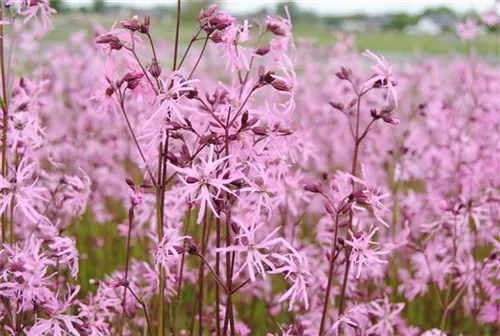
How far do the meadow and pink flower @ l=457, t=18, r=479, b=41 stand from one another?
23mm

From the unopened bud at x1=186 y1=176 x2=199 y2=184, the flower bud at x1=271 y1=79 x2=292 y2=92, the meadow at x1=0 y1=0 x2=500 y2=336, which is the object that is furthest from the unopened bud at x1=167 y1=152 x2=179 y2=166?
the flower bud at x1=271 y1=79 x2=292 y2=92

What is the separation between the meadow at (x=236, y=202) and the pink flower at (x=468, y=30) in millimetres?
23

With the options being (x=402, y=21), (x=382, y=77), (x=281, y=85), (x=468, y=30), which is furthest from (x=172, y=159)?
(x=402, y=21)

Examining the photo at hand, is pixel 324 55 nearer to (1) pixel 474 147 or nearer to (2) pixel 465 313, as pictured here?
(1) pixel 474 147

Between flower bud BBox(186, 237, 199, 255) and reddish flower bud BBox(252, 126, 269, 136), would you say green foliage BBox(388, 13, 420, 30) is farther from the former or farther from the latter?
flower bud BBox(186, 237, 199, 255)

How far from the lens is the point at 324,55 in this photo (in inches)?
314

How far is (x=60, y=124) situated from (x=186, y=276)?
9.87 ft

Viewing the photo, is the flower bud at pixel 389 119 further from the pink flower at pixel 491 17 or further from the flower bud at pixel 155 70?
the pink flower at pixel 491 17

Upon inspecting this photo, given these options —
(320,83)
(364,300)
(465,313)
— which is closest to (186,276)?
(364,300)

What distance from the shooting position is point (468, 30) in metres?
4.93

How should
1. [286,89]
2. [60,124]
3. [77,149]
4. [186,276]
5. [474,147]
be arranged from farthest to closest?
[60,124] → [77,149] → [474,147] → [186,276] → [286,89]

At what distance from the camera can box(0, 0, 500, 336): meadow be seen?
1.96 m

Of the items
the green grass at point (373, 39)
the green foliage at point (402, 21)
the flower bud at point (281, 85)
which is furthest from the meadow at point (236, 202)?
the green foliage at point (402, 21)

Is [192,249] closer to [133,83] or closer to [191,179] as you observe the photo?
[191,179]
